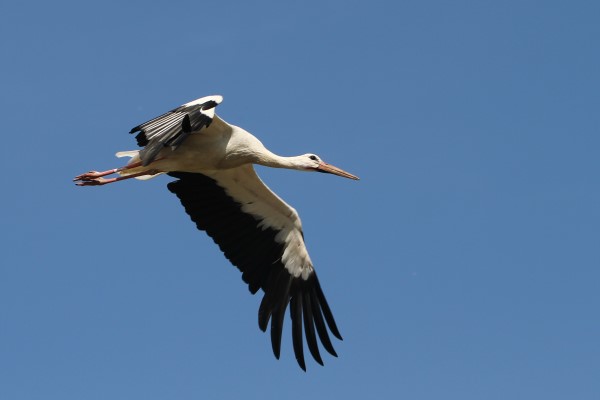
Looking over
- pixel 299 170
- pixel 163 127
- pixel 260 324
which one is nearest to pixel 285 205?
pixel 299 170

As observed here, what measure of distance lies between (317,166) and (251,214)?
1.12 meters

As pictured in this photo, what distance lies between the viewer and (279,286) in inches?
668

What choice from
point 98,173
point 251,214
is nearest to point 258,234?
point 251,214

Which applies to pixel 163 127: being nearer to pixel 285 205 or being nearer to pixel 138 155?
pixel 138 155

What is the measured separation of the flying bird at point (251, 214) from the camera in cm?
1587

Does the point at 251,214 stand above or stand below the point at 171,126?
above

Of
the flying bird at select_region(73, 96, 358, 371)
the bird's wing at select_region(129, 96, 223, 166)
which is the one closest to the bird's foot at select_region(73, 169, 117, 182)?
the flying bird at select_region(73, 96, 358, 371)

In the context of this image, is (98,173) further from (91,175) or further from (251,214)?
(251,214)

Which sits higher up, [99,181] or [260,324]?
[99,181]

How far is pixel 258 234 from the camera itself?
56.5 feet

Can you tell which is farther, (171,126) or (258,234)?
(258,234)

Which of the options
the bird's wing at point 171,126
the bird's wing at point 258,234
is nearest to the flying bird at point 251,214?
the bird's wing at point 258,234

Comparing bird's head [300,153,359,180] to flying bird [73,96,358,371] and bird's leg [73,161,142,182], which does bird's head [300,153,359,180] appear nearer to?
flying bird [73,96,358,371]

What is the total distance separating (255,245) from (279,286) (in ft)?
2.17
